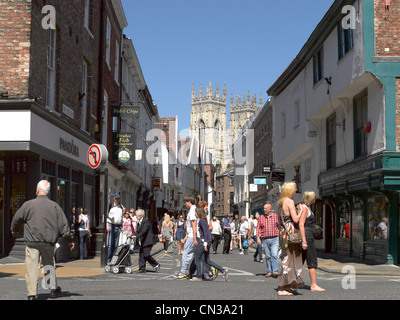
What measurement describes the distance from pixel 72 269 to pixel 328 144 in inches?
558

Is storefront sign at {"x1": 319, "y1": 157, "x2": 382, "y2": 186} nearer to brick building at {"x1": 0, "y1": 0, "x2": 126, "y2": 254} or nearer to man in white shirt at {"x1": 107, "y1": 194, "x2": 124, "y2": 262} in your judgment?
man in white shirt at {"x1": 107, "y1": 194, "x2": 124, "y2": 262}

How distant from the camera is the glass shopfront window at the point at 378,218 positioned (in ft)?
63.8

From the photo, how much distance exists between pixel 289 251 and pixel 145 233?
597 cm

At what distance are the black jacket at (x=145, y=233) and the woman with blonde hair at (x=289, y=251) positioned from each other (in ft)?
18.1

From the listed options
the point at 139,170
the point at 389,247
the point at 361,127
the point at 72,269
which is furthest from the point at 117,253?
the point at 139,170

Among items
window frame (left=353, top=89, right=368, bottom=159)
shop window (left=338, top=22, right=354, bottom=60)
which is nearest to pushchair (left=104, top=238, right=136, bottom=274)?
window frame (left=353, top=89, right=368, bottom=159)

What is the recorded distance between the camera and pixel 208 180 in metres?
154

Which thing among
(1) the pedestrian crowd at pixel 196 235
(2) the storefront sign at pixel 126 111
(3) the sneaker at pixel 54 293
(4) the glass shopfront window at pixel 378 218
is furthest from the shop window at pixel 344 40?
(3) the sneaker at pixel 54 293

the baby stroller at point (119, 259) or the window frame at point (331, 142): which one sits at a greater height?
the window frame at point (331, 142)

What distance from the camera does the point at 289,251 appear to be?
33.0 feet

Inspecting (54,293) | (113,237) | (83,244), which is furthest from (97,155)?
(54,293)

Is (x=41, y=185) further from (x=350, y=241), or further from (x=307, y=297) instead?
(x=350, y=241)

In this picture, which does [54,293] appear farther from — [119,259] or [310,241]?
[119,259]

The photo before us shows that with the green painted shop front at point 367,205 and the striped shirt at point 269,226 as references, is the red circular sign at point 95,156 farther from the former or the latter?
the green painted shop front at point 367,205
